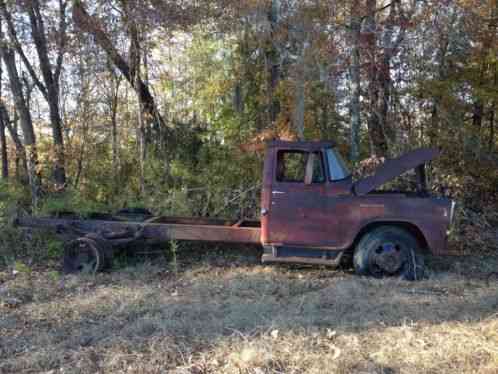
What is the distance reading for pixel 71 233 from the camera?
21.2 ft

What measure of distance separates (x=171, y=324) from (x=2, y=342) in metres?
1.59

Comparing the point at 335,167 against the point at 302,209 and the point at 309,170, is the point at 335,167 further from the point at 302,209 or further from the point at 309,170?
the point at 302,209

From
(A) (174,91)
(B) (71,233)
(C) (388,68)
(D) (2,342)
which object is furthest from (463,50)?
(D) (2,342)

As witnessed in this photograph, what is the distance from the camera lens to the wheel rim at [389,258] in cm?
577

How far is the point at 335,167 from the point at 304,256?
128 centimetres

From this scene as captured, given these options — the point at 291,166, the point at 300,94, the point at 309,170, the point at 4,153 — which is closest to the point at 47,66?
the point at 4,153

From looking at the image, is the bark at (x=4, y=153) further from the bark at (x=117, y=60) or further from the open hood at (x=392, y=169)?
the open hood at (x=392, y=169)

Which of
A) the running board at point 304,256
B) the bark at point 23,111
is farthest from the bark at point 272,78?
the running board at point 304,256

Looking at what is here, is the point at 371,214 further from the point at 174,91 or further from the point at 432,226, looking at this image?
the point at 174,91

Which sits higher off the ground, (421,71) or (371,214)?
(421,71)

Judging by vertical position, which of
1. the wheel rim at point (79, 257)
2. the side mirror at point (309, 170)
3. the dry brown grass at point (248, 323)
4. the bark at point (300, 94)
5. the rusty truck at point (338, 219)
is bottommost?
the dry brown grass at point (248, 323)

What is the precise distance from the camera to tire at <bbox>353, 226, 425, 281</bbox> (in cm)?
573

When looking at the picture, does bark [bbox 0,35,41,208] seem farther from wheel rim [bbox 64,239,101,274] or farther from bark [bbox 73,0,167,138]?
wheel rim [bbox 64,239,101,274]

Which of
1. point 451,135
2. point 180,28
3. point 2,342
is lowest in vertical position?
point 2,342
